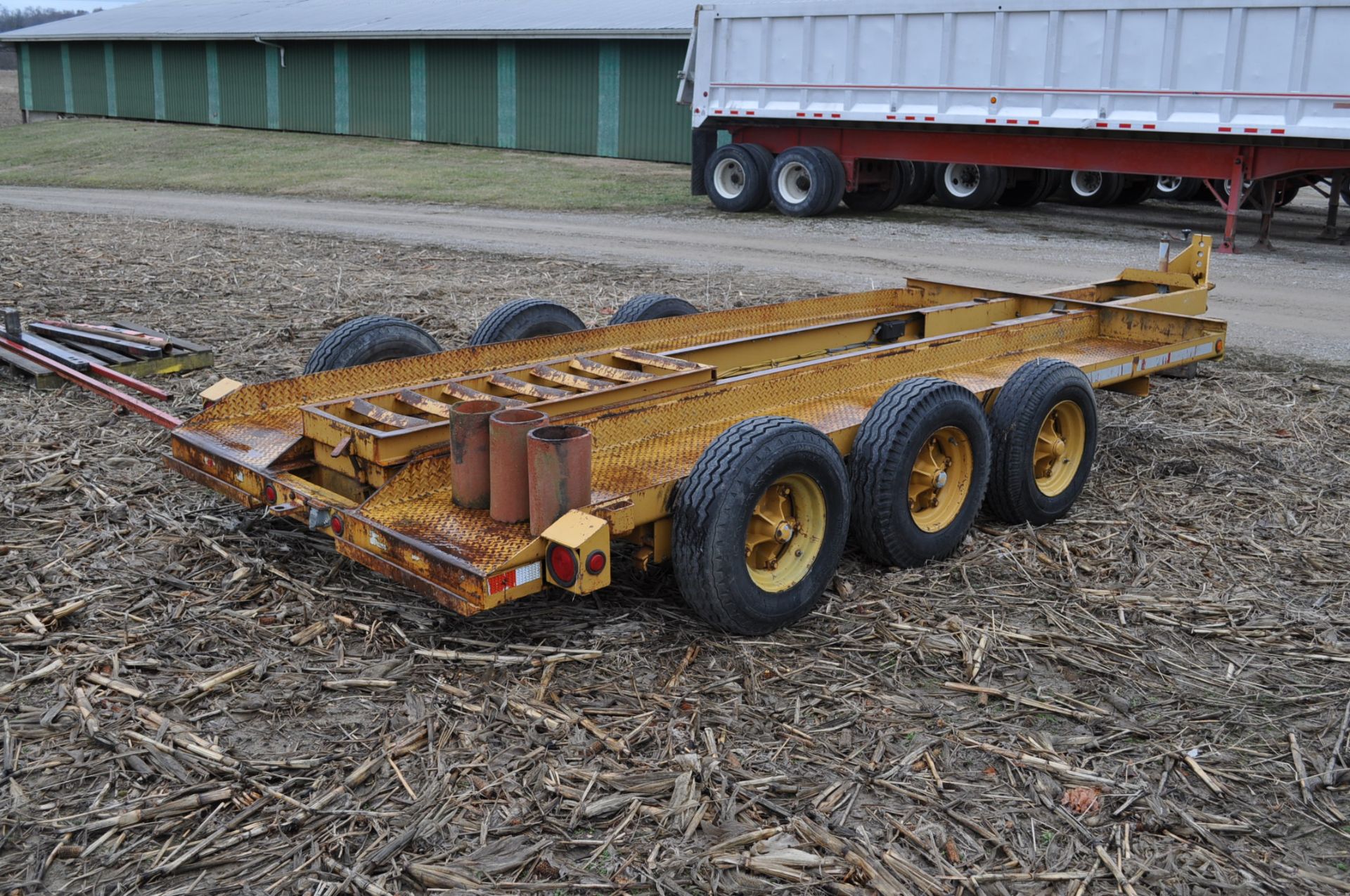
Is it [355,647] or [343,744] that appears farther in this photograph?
[355,647]

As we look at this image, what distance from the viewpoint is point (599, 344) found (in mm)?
6242

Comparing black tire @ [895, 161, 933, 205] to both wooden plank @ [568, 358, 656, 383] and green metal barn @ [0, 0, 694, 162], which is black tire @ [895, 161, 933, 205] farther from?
wooden plank @ [568, 358, 656, 383]

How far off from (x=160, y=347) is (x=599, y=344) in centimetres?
355

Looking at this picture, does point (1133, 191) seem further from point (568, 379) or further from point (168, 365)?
point (568, 379)

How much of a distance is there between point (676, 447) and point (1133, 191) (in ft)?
60.9

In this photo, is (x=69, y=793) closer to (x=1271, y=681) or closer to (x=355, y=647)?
(x=355, y=647)

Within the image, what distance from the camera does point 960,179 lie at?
19828 millimetres

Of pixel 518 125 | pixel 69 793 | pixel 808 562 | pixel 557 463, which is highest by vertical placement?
pixel 518 125

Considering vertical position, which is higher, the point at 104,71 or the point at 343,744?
the point at 104,71

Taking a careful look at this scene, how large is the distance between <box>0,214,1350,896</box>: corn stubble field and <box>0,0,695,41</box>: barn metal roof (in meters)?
21.5

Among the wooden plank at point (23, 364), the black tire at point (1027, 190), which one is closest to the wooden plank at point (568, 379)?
the wooden plank at point (23, 364)

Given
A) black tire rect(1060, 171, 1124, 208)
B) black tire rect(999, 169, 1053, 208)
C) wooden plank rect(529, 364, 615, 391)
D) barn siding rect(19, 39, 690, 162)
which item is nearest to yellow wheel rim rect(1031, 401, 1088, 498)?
wooden plank rect(529, 364, 615, 391)

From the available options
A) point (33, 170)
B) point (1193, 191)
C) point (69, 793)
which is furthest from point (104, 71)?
point (69, 793)

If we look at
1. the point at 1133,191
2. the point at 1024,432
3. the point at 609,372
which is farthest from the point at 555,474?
the point at 1133,191
